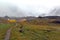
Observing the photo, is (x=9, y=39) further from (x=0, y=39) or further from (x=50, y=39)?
(x=50, y=39)

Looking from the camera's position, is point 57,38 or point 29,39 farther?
point 57,38

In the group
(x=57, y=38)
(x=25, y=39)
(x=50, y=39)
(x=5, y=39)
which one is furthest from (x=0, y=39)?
(x=57, y=38)

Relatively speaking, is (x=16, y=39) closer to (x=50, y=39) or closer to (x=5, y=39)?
(x=5, y=39)

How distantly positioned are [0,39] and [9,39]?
1.04 m

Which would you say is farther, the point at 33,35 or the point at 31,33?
the point at 31,33

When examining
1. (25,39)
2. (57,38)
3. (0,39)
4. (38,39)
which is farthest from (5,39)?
(57,38)

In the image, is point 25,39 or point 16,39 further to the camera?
point 25,39

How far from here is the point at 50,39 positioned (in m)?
28.2

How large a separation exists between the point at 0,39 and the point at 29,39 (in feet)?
15.0

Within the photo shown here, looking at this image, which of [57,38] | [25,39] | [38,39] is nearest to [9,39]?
[25,39]

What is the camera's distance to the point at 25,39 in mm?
25953

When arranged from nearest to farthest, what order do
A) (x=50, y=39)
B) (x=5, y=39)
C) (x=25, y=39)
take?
(x=5, y=39), (x=25, y=39), (x=50, y=39)

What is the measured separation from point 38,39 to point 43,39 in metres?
0.85

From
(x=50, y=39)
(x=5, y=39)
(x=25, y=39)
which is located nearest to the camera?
(x=5, y=39)
